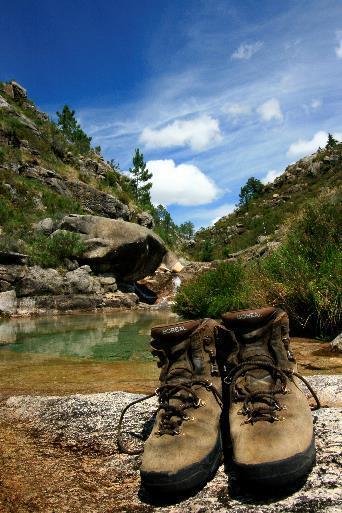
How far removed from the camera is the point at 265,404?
1.67 meters

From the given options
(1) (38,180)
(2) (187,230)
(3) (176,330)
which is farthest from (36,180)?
(2) (187,230)

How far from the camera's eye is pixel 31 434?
218 cm

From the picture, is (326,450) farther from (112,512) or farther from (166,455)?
(112,512)

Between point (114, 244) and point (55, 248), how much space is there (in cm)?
382

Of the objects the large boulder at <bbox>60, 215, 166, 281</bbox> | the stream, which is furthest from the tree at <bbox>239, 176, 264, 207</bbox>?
the stream

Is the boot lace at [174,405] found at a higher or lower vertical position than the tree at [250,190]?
lower

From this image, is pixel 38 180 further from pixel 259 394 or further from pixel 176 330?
pixel 259 394

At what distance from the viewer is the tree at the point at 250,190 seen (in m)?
82.2

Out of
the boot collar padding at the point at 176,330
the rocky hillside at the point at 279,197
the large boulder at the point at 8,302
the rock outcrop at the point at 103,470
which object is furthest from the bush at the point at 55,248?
the rocky hillside at the point at 279,197

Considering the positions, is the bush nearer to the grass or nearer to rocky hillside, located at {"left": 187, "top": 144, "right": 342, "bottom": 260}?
the grass

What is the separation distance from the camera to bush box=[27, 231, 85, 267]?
20067 millimetres

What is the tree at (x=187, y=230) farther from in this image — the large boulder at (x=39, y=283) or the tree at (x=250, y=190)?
the large boulder at (x=39, y=283)

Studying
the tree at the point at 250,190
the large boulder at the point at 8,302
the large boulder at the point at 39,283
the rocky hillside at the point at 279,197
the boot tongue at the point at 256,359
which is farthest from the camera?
the tree at the point at 250,190

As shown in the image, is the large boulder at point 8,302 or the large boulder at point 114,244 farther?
the large boulder at point 114,244
